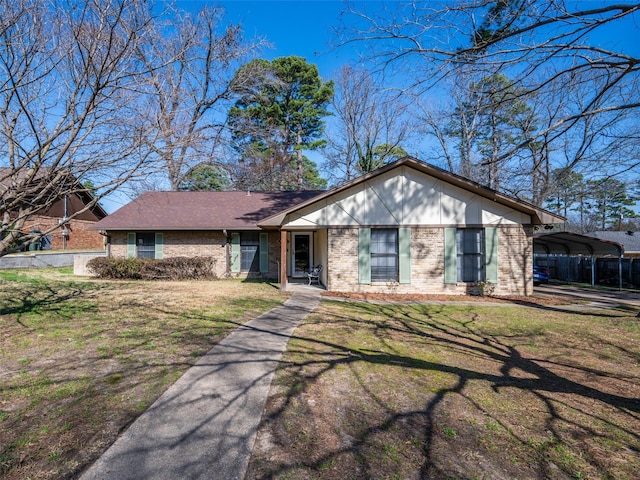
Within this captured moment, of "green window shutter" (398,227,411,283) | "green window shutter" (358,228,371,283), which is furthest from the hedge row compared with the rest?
"green window shutter" (398,227,411,283)

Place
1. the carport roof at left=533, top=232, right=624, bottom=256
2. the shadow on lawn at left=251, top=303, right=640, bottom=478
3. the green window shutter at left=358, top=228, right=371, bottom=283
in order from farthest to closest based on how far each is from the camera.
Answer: the carport roof at left=533, top=232, right=624, bottom=256, the green window shutter at left=358, top=228, right=371, bottom=283, the shadow on lawn at left=251, top=303, right=640, bottom=478

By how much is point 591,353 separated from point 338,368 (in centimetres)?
429

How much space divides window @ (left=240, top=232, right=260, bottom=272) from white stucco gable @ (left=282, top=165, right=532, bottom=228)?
16.6 feet

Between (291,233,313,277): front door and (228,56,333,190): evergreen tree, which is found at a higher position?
(228,56,333,190): evergreen tree

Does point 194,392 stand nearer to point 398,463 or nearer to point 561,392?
point 398,463

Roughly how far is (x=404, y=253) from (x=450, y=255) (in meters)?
1.54

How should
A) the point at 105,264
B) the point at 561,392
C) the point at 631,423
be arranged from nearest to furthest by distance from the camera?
the point at 631,423 → the point at 561,392 → the point at 105,264

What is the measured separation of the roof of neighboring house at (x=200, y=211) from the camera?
1577cm

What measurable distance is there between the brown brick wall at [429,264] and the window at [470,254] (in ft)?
1.25

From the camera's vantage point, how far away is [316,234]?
15.5 metres

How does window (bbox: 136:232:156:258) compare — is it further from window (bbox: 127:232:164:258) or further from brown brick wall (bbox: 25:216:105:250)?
brown brick wall (bbox: 25:216:105:250)

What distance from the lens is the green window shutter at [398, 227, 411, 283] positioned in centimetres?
1173

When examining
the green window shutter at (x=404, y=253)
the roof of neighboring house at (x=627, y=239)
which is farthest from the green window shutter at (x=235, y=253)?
the roof of neighboring house at (x=627, y=239)

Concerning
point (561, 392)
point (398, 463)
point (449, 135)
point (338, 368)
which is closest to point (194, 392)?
point (338, 368)
